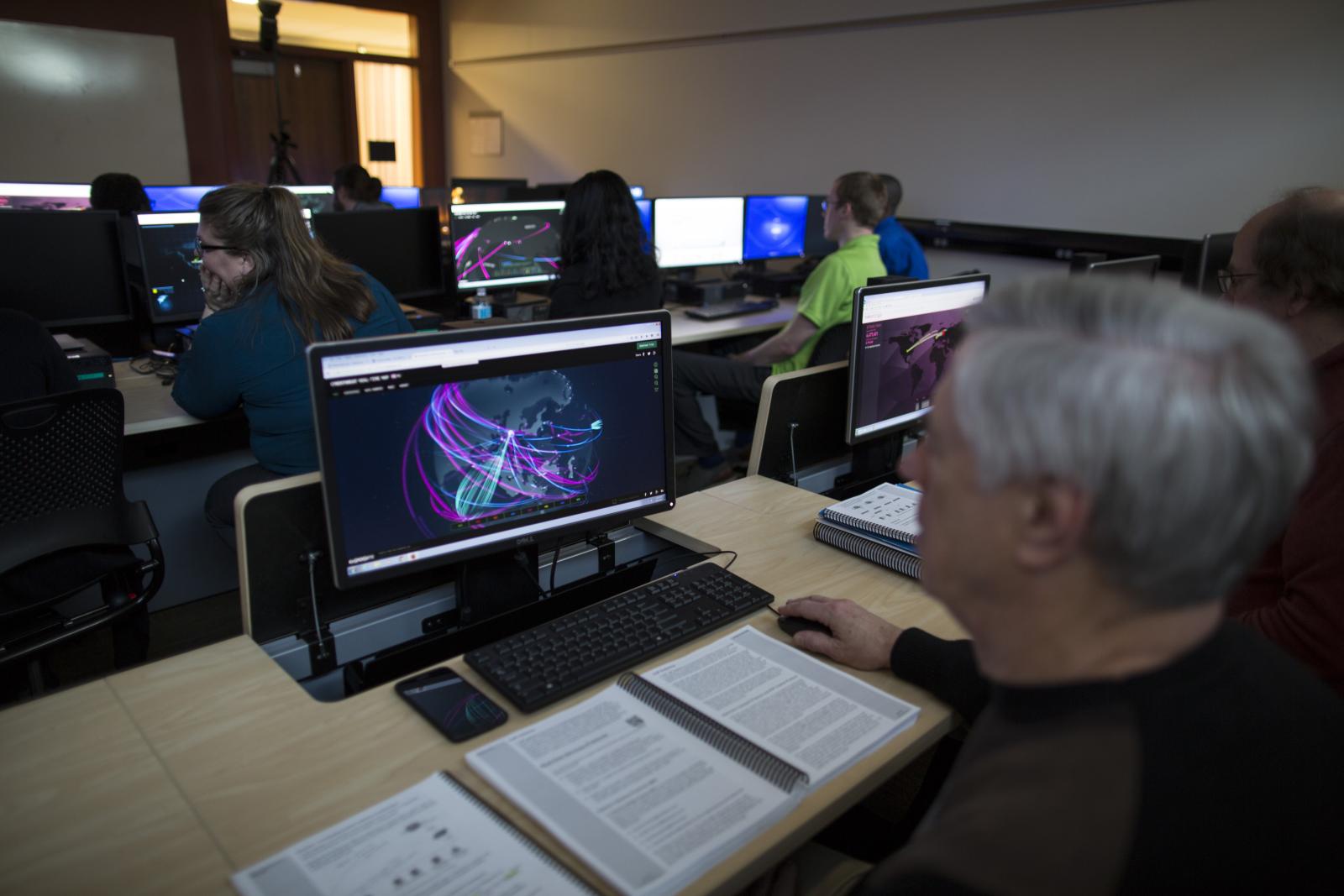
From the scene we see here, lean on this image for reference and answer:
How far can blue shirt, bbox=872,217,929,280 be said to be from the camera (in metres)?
4.39

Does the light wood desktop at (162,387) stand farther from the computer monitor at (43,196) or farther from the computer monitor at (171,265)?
the computer monitor at (43,196)

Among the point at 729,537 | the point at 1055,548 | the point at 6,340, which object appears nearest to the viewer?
the point at 1055,548

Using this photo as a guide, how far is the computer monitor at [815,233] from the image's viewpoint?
5.23 metres

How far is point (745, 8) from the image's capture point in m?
6.12

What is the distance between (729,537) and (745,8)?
217 inches

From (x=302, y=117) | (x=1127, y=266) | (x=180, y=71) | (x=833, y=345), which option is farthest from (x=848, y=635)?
(x=302, y=117)

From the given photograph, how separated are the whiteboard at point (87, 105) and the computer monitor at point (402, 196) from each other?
2.63 meters

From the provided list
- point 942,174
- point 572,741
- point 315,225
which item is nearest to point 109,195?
point 315,225

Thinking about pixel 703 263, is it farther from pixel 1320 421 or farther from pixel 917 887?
pixel 917 887

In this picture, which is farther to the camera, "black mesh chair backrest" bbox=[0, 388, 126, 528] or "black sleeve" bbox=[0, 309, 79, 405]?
"black sleeve" bbox=[0, 309, 79, 405]

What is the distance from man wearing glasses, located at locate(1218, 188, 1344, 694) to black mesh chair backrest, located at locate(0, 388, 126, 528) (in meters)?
2.15

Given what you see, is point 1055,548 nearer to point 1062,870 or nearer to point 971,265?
point 1062,870

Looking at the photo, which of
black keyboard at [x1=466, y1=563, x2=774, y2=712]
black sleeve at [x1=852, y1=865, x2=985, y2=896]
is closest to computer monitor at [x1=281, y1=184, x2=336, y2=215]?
black keyboard at [x1=466, y1=563, x2=774, y2=712]

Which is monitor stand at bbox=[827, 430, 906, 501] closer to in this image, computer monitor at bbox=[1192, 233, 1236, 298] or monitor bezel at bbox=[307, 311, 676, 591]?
monitor bezel at bbox=[307, 311, 676, 591]
